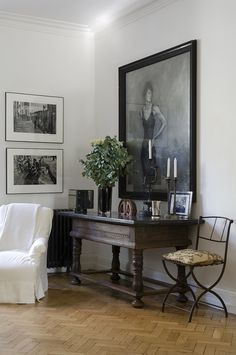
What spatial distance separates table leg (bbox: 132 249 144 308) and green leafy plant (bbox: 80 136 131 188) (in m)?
1.17

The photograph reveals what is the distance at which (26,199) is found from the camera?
614 centimetres

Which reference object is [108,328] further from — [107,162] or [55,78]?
[55,78]

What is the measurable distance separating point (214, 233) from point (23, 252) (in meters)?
1.87

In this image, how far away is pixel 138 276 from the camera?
14.9 feet

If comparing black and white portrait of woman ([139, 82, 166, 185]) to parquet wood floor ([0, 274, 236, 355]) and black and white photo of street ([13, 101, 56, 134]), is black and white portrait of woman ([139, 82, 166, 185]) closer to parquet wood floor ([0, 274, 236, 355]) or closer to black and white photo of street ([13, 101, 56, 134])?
black and white photo of street ([13, 101, 56, 134])

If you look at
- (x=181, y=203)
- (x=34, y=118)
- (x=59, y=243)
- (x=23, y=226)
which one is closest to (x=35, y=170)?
(x=34, y=118)

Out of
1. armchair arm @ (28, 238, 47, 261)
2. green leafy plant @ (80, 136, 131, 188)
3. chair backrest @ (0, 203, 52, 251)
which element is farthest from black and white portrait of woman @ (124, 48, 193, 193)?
armchair arm @ (28, 238, 47, 261)

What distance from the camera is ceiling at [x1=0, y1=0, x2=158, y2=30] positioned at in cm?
553

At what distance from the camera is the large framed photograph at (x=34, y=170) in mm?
6023

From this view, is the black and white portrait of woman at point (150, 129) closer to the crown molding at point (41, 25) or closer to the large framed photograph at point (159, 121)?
the large framed photograph at point (159, 121)

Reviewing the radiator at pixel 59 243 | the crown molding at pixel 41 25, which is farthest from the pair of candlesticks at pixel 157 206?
the crown molding at pixel 41 25

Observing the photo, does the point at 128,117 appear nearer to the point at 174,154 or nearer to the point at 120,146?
the point at 120,146

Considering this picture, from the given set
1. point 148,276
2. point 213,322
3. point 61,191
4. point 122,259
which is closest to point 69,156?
point 61,191

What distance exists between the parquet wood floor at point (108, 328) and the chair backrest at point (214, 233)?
1.79 ft
